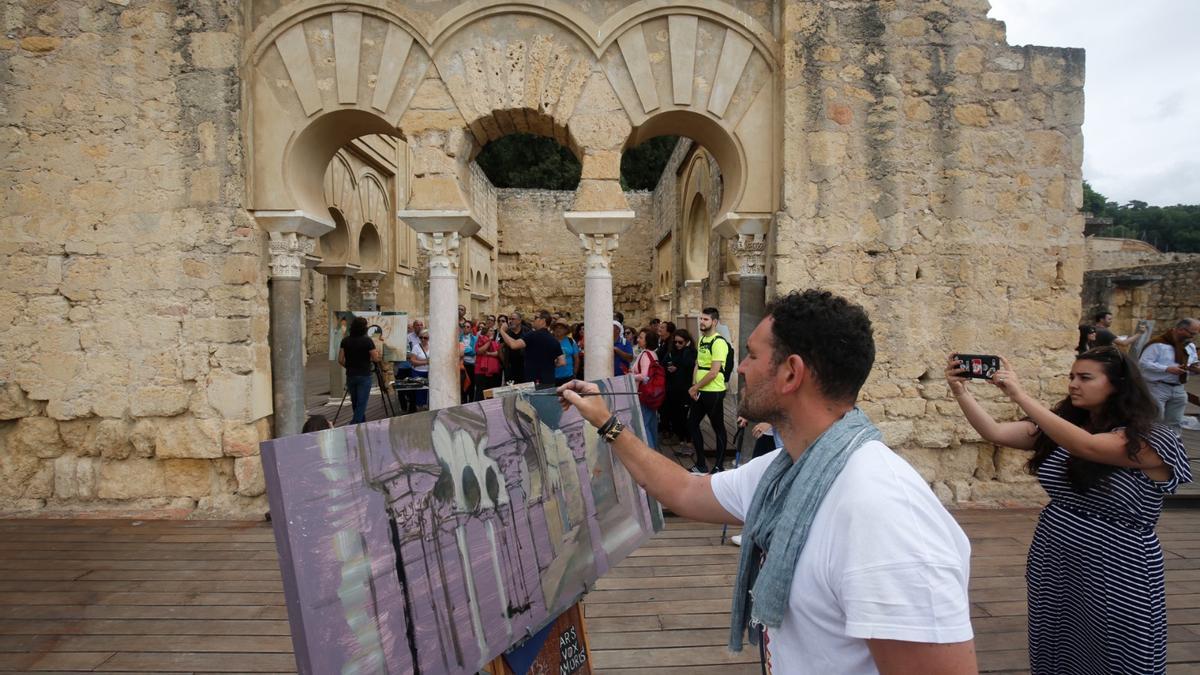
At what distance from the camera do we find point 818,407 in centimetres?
138

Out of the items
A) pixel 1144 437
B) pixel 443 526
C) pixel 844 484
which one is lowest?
pixel 443 526

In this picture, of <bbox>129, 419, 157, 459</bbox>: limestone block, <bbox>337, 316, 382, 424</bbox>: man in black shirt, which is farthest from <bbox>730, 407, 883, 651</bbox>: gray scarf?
<bbox>337, 316, 382, 424</bbox>: man in black shirt

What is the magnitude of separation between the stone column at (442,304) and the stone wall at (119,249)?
1.45m

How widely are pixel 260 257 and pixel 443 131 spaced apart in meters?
1.89

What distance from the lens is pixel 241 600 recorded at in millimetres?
3750

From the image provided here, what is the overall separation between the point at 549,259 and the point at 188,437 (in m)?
16.9

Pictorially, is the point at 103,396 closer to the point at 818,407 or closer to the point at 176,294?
the point at 176,294

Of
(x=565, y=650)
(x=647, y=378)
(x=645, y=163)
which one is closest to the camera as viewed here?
(x=565, y=650)

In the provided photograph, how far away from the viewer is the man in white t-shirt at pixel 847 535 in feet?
3.50

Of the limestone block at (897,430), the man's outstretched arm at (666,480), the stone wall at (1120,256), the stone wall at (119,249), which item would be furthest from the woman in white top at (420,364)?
the stone wall at (1120,256)

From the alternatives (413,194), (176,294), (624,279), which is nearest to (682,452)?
(413,194)

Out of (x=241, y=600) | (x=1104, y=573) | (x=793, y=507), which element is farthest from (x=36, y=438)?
(x=1104, y=573)

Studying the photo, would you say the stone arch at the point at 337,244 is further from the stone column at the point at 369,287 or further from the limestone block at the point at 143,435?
the limestone block at the point at 143,435

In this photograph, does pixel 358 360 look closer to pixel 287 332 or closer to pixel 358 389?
pixel 358 389
